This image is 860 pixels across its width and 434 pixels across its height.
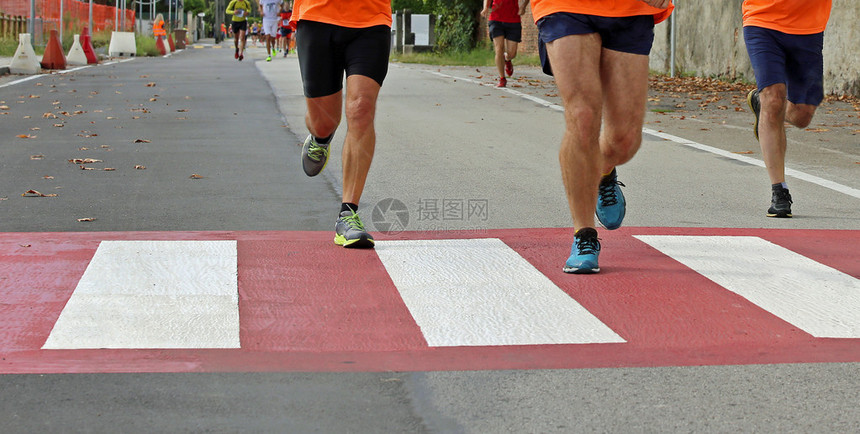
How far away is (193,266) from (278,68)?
881 inches

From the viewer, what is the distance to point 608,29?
516 centimetres

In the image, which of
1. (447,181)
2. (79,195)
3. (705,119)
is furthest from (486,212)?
(705,119)

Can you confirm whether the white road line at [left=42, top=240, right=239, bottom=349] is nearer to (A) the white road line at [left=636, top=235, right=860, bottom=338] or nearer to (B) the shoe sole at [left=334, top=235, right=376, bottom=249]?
(B) the shoe sole at [left=334, top=235, right=376, bottom=249]

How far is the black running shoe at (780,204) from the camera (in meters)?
6.82

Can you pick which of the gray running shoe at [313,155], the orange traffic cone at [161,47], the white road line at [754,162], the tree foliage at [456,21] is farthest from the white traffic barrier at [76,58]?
the gray running shoe at [313,155]

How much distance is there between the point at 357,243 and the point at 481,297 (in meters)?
1.19

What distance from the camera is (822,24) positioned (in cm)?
695

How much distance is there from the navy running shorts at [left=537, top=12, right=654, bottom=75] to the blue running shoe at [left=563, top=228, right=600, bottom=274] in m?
0.80

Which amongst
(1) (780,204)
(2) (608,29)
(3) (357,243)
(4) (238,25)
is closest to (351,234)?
(3) (357,243)

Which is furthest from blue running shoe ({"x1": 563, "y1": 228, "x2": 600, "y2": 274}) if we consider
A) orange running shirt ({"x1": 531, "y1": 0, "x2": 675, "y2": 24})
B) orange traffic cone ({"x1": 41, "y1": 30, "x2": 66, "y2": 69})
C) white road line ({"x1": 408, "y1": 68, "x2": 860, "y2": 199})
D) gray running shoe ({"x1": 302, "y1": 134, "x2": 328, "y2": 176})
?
orange traffic cone ({"x1": 41, "y1": 30, "x2": 66, "y2": 69})

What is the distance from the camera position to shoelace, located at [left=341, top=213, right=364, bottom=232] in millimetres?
5668

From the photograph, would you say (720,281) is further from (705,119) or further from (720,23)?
(720,23)

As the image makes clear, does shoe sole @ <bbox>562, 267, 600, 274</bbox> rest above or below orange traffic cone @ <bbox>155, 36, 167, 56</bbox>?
above

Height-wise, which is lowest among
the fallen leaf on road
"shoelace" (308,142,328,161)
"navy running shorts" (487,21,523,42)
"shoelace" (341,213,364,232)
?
the fallen leaf on road
